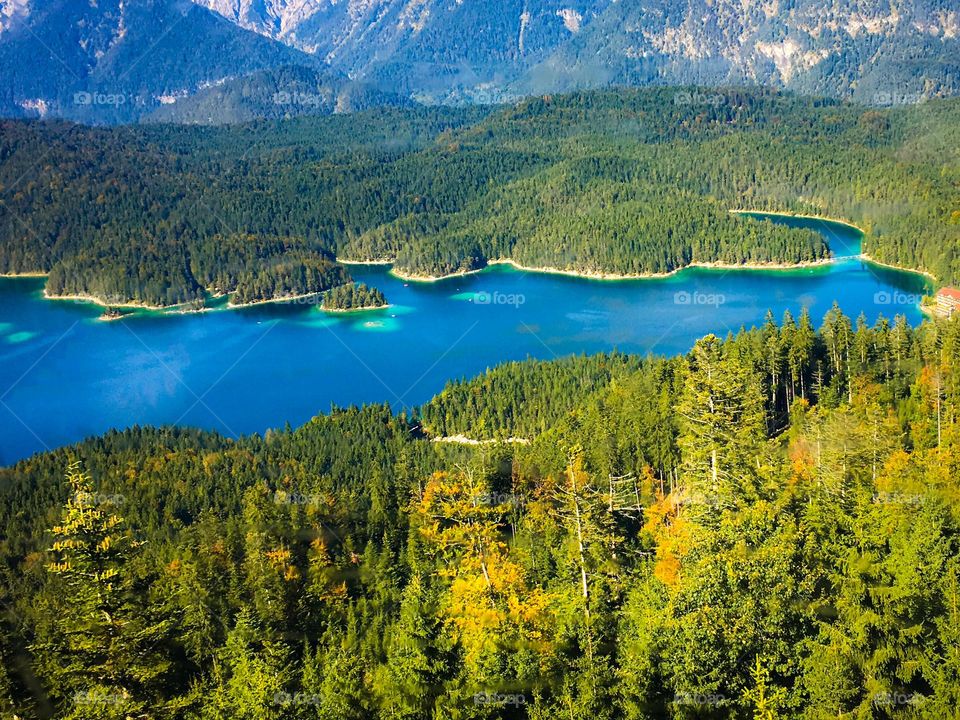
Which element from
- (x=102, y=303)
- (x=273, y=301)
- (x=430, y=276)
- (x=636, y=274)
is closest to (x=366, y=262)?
(x=430, y=276)

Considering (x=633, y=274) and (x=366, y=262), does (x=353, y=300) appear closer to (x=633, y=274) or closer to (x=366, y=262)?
(x=366, y=262)

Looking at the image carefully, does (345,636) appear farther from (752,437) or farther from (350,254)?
(350,254)

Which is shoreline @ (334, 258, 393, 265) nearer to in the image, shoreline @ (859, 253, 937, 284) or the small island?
the small island

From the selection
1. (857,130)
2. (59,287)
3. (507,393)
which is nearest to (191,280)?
(59,287)

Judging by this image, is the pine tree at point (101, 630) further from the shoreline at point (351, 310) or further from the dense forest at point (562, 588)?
the shoreline at point (351, 310)

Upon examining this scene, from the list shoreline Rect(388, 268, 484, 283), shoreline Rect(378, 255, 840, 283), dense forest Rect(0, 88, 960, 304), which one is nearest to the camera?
shoreline Rect(378, 255, 840, 283)

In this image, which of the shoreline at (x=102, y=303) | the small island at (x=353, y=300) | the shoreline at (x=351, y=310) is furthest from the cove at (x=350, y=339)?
the small island at (x=353, y=300)

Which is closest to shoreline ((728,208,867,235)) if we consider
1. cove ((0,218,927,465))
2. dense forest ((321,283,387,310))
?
cove ((0,218,927,465))
